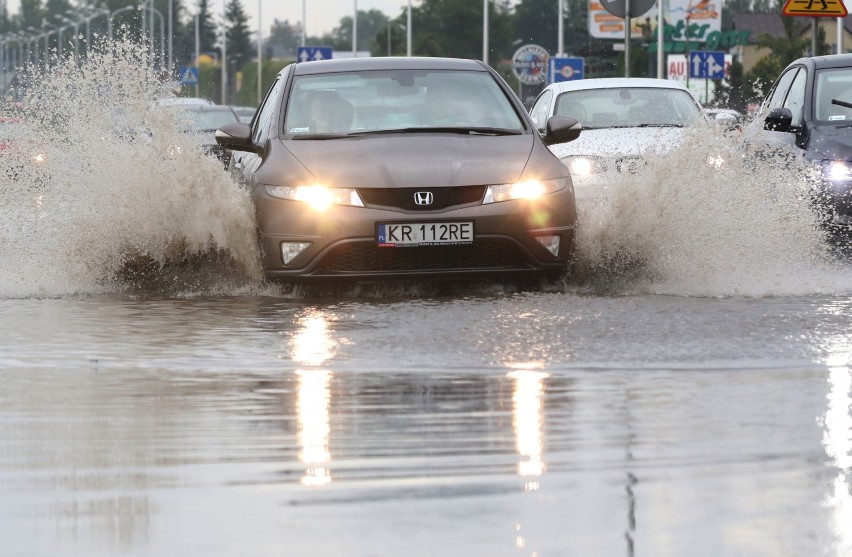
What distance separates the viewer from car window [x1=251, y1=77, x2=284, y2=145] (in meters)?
11.7

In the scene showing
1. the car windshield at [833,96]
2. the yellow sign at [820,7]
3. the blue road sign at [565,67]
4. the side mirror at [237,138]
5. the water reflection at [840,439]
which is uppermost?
the yellow sign at [820,7]

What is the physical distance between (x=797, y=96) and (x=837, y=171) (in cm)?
175

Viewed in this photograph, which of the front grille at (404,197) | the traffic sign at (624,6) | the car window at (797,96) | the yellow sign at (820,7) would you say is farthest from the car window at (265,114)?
the yellow sign at (820,7)

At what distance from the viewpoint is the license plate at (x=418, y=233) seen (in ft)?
33.9

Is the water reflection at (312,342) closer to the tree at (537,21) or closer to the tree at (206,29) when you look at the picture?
the tree at (537,21)

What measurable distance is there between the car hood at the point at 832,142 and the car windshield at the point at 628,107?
7.37 feet

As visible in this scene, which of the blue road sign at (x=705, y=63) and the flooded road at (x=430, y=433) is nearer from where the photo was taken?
the flooded road at (x=430, y=433)

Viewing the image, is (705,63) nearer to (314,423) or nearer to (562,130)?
(562,130)

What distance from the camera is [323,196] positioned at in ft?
34.2

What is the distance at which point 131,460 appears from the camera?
18.1ft

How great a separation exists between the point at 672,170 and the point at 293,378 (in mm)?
5135

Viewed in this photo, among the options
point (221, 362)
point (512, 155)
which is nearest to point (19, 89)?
point (512, 155)

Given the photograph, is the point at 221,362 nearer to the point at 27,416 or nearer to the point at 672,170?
the point at 27,416

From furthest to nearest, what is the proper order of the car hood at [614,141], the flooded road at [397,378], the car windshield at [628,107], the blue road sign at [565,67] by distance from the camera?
the blue road sign at [565,67], the car windshield at [628,107], the car hood at [614,141], the flooded road at [397,378]
